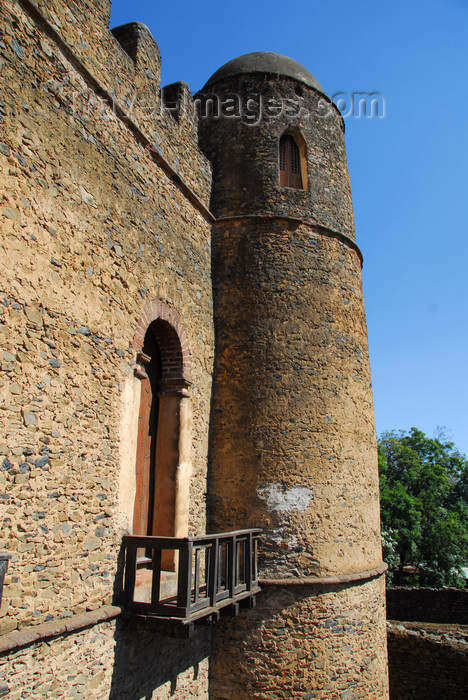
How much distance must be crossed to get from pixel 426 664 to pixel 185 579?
8673 mm

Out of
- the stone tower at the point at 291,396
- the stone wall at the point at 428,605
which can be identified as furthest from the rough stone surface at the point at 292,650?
the stone wall at the point at 428,605

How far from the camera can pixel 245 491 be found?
7422mm

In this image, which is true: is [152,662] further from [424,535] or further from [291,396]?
[424,535]

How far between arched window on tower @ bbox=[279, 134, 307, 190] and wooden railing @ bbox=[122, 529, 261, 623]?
5939mm

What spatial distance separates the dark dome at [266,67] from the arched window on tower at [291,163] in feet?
4.05

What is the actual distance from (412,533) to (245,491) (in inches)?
639

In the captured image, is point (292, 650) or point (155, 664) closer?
point (155, 664)

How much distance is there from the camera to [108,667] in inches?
197

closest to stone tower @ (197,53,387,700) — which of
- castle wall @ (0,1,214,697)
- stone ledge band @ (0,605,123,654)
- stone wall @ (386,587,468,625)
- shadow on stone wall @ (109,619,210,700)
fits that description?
shadow on stone wall @ (109,619,210,700)

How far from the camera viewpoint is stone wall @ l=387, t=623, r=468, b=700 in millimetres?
10680

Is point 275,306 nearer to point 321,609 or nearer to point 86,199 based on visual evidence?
point 86,199

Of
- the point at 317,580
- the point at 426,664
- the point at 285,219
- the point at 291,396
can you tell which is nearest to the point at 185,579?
the point at 317,580

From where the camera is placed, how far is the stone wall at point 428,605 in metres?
15.8

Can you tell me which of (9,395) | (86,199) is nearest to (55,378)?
(9,395)
